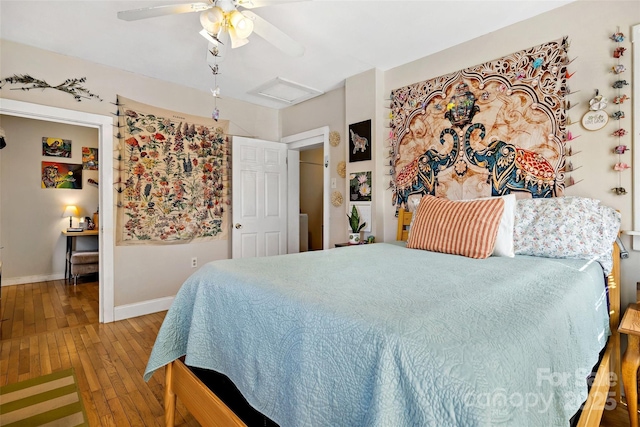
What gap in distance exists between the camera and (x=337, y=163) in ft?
11.7

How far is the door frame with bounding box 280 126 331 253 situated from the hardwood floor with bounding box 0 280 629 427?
195cm

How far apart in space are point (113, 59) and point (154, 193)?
4.30 ft

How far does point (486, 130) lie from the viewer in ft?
7.97

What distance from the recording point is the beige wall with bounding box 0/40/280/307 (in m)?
2.71

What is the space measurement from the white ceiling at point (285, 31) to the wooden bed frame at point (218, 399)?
1.86 m

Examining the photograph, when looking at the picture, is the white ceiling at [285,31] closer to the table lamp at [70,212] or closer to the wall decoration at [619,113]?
the wall decoration at [619,113]

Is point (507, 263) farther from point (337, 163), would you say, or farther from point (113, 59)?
point (113, 59)

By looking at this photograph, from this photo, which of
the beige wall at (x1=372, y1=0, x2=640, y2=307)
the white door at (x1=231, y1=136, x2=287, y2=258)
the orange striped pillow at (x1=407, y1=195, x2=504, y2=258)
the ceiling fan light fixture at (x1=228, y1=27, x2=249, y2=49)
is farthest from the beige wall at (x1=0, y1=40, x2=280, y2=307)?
the beige wall at (x1=372, y1=0, x2=640, y2=307)

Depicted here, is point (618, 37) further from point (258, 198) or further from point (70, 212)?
point (70, 212)

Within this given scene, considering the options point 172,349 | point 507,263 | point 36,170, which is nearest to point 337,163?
point 507,263

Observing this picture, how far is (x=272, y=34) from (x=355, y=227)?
1.85m

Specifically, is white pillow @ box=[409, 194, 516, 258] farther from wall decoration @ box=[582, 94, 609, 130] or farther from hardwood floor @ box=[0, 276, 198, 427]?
hardwood floor @ box=[0, 276, 198, 427]

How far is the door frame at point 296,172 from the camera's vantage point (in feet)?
12.0

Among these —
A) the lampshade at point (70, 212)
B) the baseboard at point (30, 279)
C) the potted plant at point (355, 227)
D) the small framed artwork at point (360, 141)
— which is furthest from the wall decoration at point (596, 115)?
the baseboard at point (30, 279)
